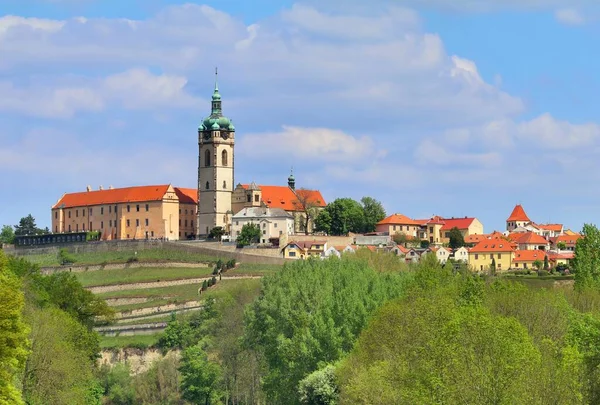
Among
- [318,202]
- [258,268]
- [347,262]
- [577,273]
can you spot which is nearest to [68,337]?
[347,262]

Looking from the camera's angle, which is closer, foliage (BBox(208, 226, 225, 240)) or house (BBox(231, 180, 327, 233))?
foliage (BBox(208, 226, 225, 240))

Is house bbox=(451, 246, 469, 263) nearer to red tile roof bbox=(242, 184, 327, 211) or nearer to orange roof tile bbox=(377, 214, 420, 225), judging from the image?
orange roof tile bbox=(377, 214, 420, 225)

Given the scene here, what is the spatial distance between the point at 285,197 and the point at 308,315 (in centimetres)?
10471

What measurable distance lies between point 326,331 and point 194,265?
290 feet

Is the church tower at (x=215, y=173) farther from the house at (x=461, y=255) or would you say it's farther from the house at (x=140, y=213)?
the house at (x=461, y=255)

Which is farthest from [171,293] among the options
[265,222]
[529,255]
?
[529,255]

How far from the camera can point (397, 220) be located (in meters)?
189

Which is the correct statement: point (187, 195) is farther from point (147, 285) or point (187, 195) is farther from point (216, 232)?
point (147, 285)

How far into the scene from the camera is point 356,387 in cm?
5697

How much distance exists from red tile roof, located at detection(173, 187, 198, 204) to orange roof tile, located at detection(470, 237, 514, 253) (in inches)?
1497

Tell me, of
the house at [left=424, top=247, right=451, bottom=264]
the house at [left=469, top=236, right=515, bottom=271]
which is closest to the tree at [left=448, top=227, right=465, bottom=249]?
the house at [left=469, top=236, right=515, bottom=271]

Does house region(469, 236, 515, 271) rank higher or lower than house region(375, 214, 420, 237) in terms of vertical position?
lower

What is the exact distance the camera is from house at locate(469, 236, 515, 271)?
16629cm

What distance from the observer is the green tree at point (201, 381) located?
311ft
